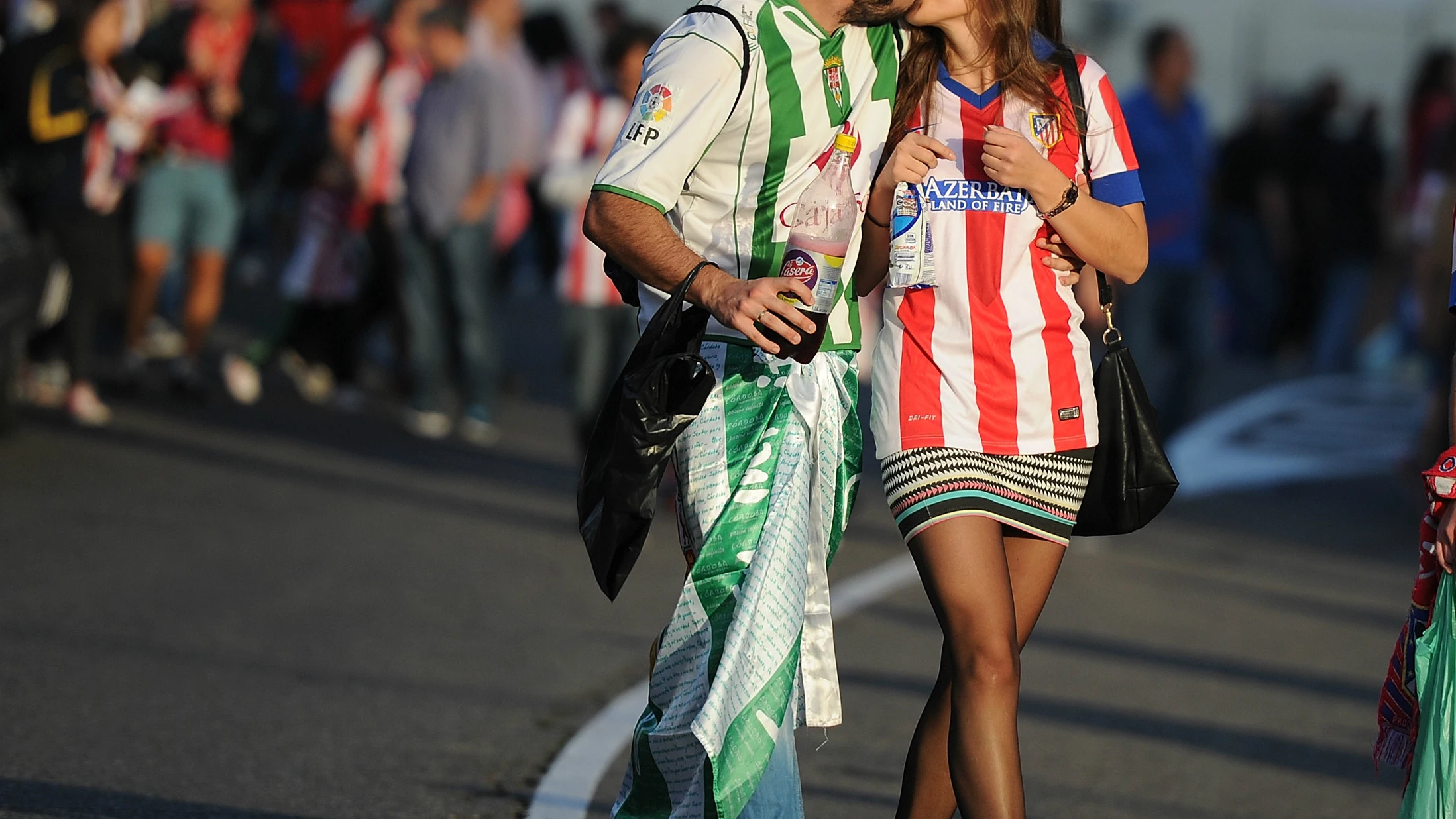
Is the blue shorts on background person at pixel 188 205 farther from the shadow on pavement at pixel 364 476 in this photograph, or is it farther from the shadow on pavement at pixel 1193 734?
the shadow on pavement at pixel 1193 734

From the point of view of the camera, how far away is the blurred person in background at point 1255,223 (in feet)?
57.5

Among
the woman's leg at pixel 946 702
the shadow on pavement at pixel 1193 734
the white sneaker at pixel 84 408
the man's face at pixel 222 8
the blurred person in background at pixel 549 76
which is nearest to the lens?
the woman's leg at pixel 946 702

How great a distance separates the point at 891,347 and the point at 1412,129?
11.3 meters

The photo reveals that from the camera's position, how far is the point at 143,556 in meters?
7.55

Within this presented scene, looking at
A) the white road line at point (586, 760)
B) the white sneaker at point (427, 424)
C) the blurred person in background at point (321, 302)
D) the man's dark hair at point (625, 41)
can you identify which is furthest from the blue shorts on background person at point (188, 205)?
the white road line at point (586, 760)

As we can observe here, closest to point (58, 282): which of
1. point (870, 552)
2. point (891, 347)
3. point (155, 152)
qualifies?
point (155, 152)

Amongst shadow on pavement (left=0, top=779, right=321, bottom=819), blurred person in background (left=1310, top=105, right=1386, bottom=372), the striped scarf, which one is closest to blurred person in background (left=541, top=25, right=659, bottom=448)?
shadow on pavement (left=0, top=779, right=321, bottom=819)

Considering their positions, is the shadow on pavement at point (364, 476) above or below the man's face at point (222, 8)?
below

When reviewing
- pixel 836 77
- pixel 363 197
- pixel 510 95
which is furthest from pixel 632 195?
pixel 363 197

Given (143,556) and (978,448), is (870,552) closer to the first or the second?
(143,556)

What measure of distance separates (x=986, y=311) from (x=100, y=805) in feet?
7.54

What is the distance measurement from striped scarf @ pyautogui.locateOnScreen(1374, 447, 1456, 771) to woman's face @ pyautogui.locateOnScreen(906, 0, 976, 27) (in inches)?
45.5

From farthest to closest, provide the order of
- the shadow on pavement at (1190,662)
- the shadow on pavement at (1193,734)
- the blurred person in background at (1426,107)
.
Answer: the blurred person in background at (1426,107) → the shadow on pavement at (1190,662) → the shadow on pavement at (1193,734)

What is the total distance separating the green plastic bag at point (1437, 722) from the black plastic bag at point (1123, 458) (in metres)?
0.59
